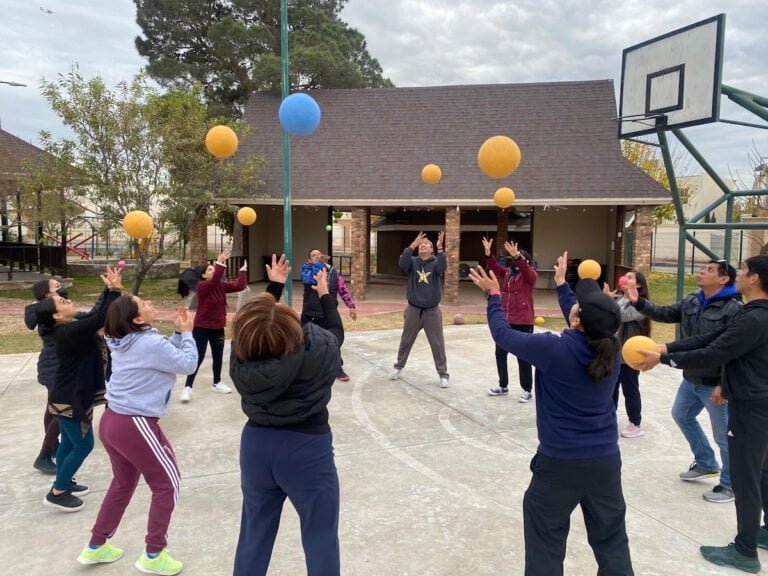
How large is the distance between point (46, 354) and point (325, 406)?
2672mm

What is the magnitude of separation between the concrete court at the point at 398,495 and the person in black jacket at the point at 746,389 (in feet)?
0.83

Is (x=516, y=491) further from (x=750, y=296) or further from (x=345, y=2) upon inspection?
(x=345, y=2)

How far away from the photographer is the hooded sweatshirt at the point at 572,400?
2527mm

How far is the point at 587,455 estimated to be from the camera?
2516 millimetres

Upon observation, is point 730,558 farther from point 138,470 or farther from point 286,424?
point 138,470

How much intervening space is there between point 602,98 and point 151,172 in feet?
43.2

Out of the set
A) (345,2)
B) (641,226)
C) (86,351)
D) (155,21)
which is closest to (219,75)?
(155,21)

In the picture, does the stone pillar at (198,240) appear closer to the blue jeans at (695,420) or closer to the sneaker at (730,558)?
the blue jeans at (695,420)

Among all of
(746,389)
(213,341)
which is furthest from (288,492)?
(213,341)

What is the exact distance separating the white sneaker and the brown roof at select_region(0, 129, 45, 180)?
1058 centimetres

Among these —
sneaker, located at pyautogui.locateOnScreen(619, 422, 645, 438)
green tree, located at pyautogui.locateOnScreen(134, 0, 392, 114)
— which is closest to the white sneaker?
sneaker, located at pyautogui.locateOnScreen(619, 422, 645, 438)

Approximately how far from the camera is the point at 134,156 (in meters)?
13.3

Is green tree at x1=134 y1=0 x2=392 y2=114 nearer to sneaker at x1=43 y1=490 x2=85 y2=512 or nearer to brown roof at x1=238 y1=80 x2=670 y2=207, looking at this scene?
brown roof at x1=238 y1=80 x2=670 y2=207

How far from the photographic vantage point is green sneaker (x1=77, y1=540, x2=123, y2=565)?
10.5 ft
